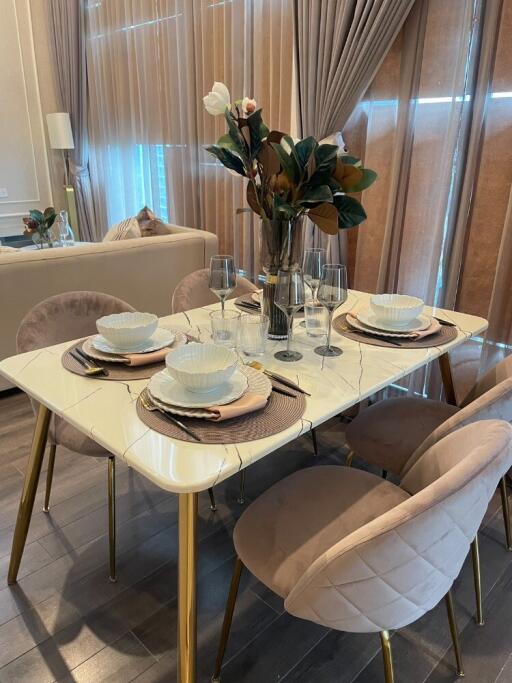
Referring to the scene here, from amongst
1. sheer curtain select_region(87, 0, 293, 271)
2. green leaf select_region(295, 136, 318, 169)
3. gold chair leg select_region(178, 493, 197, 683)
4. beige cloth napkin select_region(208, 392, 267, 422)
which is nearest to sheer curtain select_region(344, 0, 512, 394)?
sheer curtain select_region(87, 0, 293, 271)

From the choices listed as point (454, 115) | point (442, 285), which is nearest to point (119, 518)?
point (442, 285)

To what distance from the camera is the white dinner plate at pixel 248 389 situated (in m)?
1.04

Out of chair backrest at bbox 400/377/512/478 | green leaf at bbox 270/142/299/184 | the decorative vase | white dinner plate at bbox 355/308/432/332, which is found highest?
green leaf at bbox 270/142/299/184

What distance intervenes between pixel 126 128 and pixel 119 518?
350 cm

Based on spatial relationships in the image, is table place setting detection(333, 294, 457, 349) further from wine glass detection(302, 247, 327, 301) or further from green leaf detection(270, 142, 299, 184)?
green leaf detection(270, 142, 299, 184)

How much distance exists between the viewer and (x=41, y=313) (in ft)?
5.36

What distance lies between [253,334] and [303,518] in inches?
19.3

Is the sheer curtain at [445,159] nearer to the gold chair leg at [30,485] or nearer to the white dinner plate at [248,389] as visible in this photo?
the white dinner plate at [248,389]

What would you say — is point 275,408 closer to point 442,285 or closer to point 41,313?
point 41,313

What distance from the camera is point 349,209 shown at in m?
1.41

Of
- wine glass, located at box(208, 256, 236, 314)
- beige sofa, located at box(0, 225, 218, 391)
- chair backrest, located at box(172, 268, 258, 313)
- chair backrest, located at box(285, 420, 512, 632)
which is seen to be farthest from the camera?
beige sofa, located at box(0, 225, 218, 391)

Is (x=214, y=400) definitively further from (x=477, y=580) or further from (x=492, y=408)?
(x=477, y=580)

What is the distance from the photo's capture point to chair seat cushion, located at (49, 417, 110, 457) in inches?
60.1

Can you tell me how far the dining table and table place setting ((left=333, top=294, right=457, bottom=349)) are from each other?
0.11ft
